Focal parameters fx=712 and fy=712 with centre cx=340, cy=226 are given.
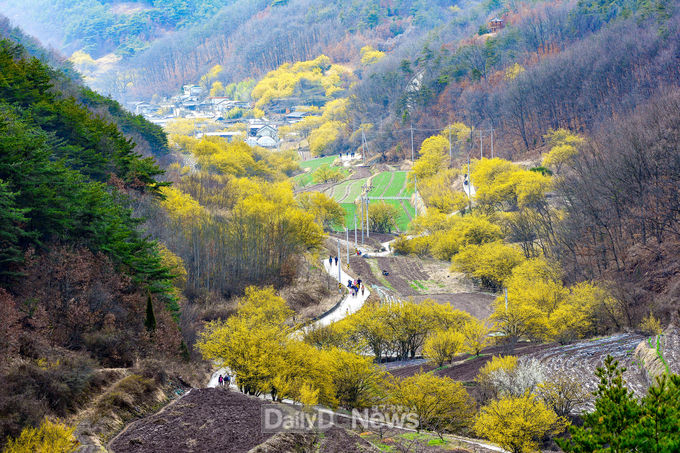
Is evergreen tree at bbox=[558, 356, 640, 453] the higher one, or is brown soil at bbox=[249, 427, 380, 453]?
evergreen tree at bbox=[558, 356, 640, 453]

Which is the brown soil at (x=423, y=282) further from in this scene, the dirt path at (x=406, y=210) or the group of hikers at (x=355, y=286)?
the dirt path at (x=406, y=210)

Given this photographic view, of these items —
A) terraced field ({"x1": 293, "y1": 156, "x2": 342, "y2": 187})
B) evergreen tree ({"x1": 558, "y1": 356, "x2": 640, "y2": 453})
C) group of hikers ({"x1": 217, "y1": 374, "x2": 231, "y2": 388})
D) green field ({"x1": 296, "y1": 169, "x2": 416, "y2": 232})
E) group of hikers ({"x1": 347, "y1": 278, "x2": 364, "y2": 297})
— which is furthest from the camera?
terraced field ({"x1": 293, "y1": 156, "x2": 342, "y2": 187})

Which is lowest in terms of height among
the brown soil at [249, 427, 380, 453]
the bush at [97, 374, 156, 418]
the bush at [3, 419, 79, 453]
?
the brown soil at [249, 427, 380, 453]

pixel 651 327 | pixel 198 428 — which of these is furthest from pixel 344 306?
pixel 198 428

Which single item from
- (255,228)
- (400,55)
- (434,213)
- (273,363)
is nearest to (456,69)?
(400,55)

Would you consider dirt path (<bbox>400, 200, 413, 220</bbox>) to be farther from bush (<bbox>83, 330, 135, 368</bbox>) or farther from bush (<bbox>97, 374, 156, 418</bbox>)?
bush (<bbox>97, 374, 156, 418</bbox>)

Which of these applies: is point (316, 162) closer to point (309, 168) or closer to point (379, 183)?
point (309, 168)

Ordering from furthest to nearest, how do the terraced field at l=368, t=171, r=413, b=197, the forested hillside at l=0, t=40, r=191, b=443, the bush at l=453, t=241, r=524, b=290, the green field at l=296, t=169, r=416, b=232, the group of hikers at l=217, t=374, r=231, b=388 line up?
the terraced field at l=368, t=171, r=413, b=197 → the green field at l=296, t=169, r=416, b=232 → the bush at l=453, t=241, r=524, b=290 → the group of hikers at l=217, t=374, r=231, b=388 → the forested hillside at l=0, t=40, r=191, b=443

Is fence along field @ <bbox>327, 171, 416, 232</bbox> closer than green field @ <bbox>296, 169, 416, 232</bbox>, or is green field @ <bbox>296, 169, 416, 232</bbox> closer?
green field @ <bbox>296, 169, 416, 232</bbox>

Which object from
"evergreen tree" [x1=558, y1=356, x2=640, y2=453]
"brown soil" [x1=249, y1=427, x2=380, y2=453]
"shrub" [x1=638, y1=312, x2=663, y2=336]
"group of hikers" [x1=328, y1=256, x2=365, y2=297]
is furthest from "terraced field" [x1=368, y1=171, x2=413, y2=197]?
"evergreen tree" [x1=558, y1=356, x2=640, y2=453]
